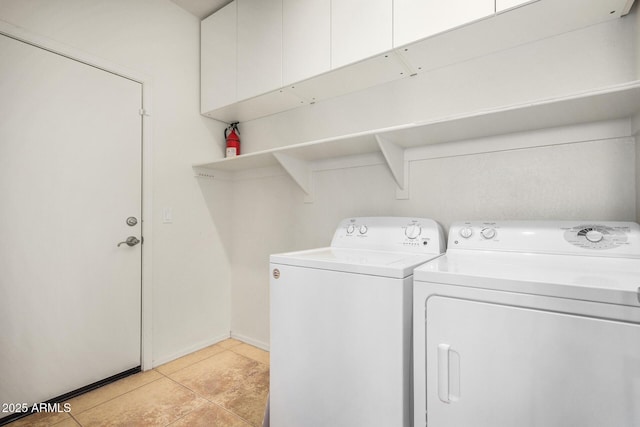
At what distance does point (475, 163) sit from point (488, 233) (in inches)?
16.0

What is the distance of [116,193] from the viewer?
2.04m

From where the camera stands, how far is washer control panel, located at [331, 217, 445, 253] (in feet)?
4.99

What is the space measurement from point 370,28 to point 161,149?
1.71 meters

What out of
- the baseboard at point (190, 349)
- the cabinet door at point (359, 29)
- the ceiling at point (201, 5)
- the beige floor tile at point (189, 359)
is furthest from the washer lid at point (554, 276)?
the ceiling at point (201, 5)

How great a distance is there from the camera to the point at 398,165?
1.73 meters

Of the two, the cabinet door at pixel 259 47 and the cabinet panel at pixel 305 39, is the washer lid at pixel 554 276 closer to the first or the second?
the cabinet panel at pixel 305 39

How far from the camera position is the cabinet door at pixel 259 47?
1.96 meters

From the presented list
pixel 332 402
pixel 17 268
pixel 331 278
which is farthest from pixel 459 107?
pixel 17 268

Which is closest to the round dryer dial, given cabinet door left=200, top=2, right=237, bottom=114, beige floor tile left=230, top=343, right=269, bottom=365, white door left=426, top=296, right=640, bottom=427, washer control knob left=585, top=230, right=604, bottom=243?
washer control knob left=585, top=230, right=604, bottom=243

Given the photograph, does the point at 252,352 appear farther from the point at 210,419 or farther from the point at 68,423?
the point at 68,423

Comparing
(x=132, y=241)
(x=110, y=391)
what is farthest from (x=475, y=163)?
(x=110, y=391)

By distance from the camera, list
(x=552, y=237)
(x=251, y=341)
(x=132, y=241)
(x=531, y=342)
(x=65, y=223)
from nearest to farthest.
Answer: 1. (x=531, y=342)
2. (x=552, y=237)
3. (x=65, y=223)
4. (x=132, y=241)
5. (x=251, y=341)

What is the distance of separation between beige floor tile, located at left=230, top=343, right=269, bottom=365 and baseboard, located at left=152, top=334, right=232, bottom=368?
0.69 feet

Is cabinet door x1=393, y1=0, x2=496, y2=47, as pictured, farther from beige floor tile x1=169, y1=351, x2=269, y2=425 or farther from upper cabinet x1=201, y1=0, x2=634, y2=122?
beige floor tile x1=169, y1=351, x2=269, y2=425
